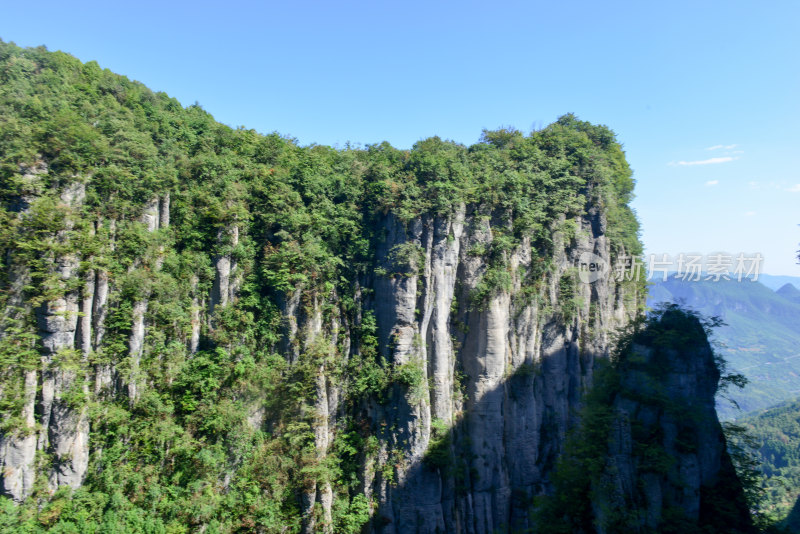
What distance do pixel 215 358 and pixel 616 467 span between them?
1862cm

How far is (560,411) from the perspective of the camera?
25.3 m

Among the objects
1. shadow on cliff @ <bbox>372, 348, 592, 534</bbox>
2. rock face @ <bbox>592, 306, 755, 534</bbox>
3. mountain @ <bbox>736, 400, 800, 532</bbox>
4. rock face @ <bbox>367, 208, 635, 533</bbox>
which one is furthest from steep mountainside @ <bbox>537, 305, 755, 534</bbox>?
mountain @ <bbox>736, 400, 800, 532</bbox>

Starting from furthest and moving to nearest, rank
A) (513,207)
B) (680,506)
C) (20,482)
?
(513,207), (20,482), (680,506)

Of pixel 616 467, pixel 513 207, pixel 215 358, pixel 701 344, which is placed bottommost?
pixel 616 467

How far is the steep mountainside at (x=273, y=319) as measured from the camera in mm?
16547

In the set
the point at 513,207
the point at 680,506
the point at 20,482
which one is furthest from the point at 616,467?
the point at 20,482

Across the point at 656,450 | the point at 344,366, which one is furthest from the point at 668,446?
the point at 344,366

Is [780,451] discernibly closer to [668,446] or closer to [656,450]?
[668,446]

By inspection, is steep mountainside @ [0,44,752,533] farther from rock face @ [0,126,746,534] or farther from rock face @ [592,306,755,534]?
rock face @ [592,306,755,534]

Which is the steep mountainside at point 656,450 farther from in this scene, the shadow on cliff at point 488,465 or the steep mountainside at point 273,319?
the steep mountainside at point 273,319

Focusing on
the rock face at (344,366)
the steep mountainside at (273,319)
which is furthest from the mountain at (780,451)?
the steep mountainside at (273,319)

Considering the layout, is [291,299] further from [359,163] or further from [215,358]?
[359,163]

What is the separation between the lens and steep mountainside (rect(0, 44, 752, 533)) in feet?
54.3

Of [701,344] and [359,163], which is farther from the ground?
[359,163]
